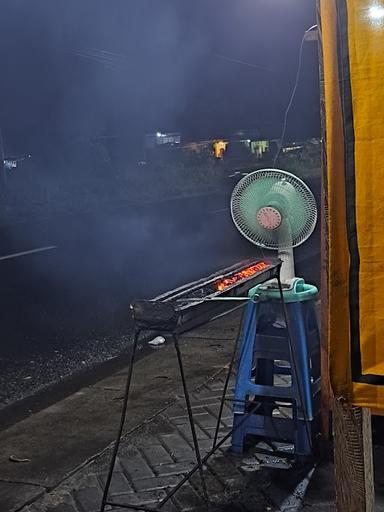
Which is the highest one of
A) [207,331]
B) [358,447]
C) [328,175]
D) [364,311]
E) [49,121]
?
[49,121]

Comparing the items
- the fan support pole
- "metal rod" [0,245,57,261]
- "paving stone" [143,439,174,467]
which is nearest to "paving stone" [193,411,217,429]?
"paving stone" [143,439,174,467]

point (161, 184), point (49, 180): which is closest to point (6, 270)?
point (49, 180)

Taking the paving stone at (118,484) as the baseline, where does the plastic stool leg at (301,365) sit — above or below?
above

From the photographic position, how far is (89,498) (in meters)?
3.42

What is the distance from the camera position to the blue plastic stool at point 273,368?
3688mm

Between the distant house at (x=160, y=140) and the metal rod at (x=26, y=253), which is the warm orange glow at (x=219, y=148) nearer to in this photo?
the distant house at (x=160, y=140)

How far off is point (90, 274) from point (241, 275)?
693cm

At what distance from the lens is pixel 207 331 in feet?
21.9

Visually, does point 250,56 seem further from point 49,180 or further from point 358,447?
point 358,447

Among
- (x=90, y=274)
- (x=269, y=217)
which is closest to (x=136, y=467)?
(x=269, y=217)

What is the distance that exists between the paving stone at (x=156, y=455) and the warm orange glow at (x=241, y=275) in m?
1.21

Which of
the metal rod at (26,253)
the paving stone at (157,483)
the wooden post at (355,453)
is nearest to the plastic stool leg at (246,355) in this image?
the paving stone at (157,483)

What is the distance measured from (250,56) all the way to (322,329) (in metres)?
29.6

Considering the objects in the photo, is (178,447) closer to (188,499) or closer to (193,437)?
(188,499)
